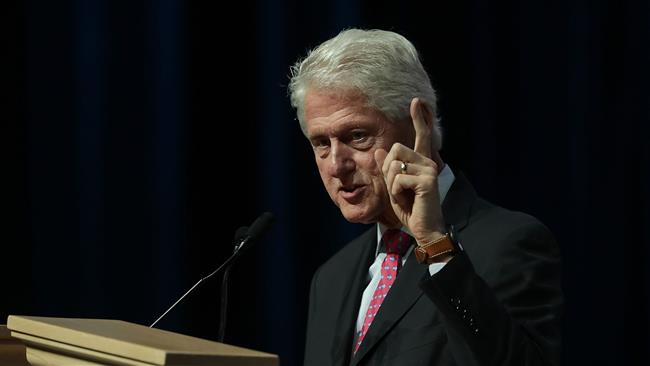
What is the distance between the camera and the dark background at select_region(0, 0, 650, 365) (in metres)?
3.14

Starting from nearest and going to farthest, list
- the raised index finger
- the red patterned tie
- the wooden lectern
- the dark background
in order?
1. the wooden lectern
2. the raised index finger
3. the red patterned tie
4. the dark background

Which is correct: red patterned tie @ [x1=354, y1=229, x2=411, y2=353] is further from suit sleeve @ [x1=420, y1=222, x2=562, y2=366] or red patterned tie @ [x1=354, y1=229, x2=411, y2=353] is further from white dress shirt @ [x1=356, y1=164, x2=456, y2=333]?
suit sleeve @ [x1=420, y1=222, x2=562, y2=366]

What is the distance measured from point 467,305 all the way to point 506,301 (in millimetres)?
174

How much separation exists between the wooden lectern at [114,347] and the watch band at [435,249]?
526mm

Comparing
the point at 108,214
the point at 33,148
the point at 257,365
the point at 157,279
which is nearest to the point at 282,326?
the point at 157,279

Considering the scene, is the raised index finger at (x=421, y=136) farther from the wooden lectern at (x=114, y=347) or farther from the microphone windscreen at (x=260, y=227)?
the wooden lectern at (x=114, y=347)

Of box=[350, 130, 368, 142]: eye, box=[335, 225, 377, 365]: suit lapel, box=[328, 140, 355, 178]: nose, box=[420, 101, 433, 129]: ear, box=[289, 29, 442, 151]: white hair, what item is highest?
box=[289, 29, 442, 151]: white hair

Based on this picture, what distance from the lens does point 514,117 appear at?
337cm

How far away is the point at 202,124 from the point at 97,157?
0.33m

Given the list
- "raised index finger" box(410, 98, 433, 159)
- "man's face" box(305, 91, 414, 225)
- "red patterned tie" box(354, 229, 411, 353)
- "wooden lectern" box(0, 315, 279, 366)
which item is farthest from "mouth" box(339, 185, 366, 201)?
"wooden lectern" box(0, 315, 279, 366)

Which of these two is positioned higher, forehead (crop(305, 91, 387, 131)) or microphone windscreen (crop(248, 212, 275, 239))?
forehead (crop(305, 91, 387, 131))

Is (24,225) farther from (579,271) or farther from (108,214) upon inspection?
(579,271)

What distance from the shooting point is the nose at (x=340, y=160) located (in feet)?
6.74

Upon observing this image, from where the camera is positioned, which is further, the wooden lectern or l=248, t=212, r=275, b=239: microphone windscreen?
l=248, t=212, r=275, b=239: microphone windscreen
